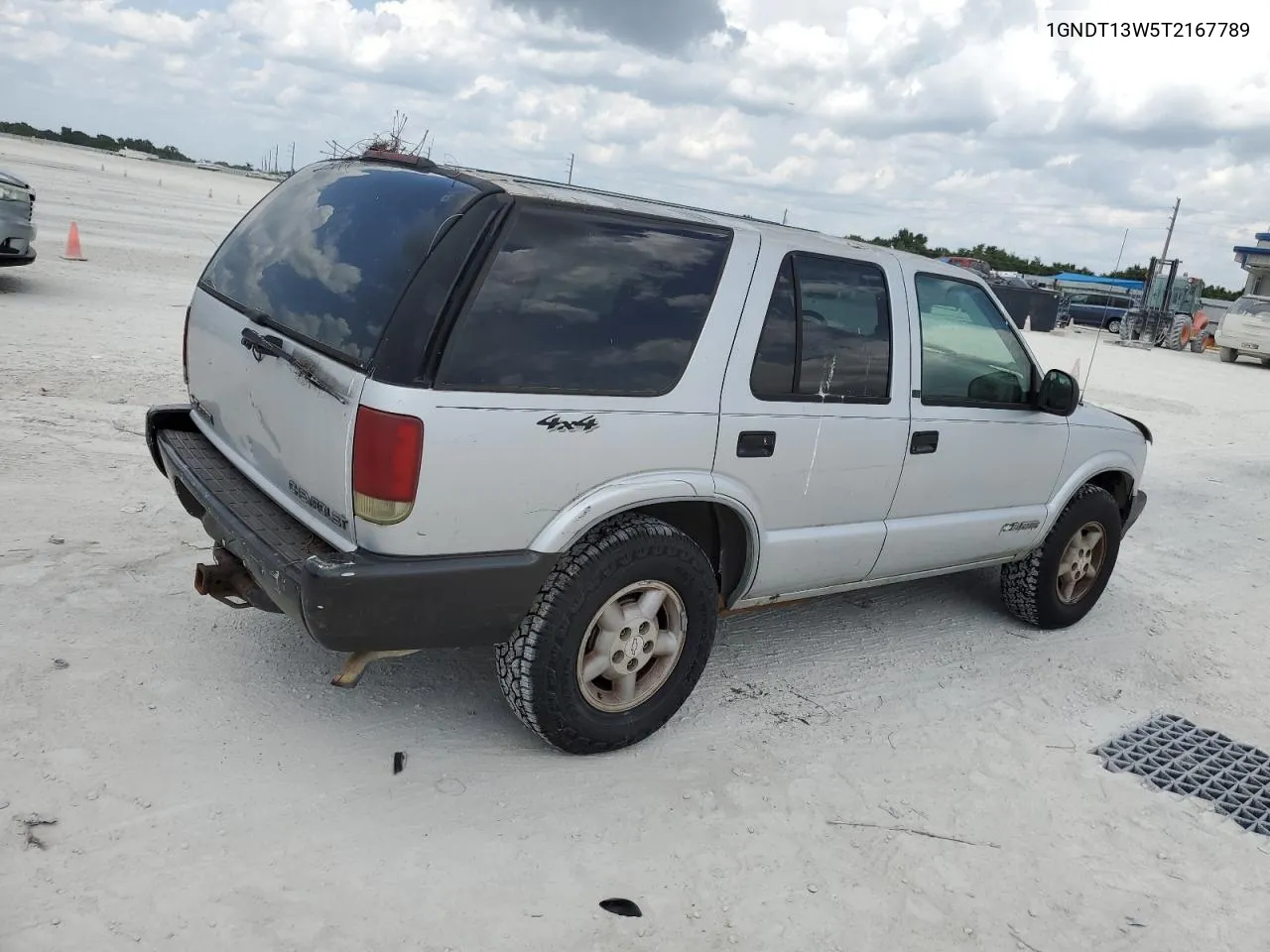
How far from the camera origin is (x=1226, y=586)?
6.41 metres

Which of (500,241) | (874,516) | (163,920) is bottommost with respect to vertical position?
(163,920)

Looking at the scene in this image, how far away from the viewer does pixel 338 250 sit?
336 centimetres

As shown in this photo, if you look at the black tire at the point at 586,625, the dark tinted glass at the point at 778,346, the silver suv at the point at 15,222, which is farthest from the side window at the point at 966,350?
the silver suv at the point at 15,222

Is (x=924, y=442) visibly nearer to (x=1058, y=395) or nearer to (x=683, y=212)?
(x=1058, y=395)

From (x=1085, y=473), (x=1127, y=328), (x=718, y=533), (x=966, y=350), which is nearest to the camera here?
(x=718, y=533)

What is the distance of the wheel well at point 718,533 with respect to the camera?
3.68 meters

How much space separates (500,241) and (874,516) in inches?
79.2

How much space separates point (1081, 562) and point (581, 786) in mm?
3303

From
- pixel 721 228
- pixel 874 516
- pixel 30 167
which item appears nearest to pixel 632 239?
pixel 721 228

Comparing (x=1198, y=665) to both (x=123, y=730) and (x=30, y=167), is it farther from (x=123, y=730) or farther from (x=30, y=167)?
(x=30, y=167)

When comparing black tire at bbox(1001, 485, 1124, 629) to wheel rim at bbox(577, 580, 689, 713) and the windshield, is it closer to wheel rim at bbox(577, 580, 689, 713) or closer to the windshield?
wheel rim at bbox(577, 580, 689, 713)

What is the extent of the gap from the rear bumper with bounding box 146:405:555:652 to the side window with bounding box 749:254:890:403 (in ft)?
3.81

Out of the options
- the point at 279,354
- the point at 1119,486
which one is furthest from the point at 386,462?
the point at 1119,486

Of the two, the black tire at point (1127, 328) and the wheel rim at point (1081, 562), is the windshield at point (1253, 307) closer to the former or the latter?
the black tire at point (1127, 328)
